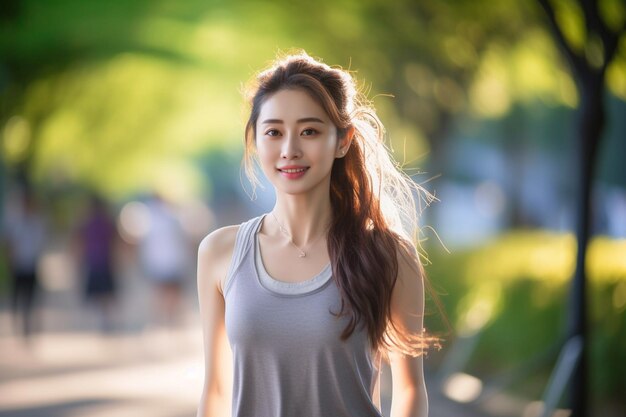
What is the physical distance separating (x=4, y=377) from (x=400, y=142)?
439 inches

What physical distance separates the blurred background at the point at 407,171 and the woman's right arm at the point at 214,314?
0.53 m

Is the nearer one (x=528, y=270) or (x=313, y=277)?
(x=313, y=277)

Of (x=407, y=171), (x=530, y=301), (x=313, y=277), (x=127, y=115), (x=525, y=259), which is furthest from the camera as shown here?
(x=127, y=115)

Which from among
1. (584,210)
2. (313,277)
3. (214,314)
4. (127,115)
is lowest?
(214,314)

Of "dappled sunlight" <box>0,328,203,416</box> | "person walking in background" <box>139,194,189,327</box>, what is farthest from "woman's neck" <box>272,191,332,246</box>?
"person walking in background" <box>139,194,189,327</box>

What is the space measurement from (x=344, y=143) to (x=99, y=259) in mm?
12566

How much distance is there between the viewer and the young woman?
3254mm

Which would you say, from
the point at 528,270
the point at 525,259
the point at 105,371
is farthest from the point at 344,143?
the point at 105,371

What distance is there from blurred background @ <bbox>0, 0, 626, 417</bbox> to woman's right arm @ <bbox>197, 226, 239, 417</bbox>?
21.1 inches

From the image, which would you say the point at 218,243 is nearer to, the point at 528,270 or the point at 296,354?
the point at 296,354

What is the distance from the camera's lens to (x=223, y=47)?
81.0 ft

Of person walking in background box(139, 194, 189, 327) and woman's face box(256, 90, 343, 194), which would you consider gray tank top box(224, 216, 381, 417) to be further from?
person walking in background box(139, 194, 189, 327)

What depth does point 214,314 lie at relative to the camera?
3514mm

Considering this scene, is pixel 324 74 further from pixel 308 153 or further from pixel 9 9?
pixel 9 9
